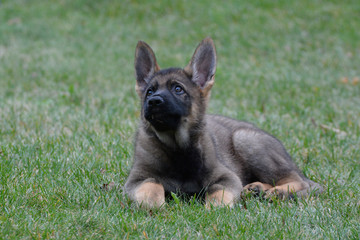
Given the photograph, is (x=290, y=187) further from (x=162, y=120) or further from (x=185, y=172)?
(x=162, y=120)

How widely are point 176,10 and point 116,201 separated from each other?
12.8 m

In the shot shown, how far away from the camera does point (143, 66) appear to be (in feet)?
16.0

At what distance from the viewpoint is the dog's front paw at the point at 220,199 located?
3.84 m

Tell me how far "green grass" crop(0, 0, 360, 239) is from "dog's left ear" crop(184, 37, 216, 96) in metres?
1.22

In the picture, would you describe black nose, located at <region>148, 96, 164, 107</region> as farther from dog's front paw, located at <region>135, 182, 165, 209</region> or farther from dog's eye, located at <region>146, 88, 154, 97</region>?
dog's front paw, located at <region>135, 182, 165, 209</region>

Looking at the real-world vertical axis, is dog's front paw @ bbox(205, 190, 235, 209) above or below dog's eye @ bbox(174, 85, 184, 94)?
below

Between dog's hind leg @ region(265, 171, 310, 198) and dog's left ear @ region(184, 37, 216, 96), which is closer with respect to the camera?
dog's hind leg @ region(265, 171, 310, 198)

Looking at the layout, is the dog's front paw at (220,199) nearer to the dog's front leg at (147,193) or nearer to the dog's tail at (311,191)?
the dog's front leg at (147,193)

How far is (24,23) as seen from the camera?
581 inches

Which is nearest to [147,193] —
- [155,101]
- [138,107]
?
[155,101]

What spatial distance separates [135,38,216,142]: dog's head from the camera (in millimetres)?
4125

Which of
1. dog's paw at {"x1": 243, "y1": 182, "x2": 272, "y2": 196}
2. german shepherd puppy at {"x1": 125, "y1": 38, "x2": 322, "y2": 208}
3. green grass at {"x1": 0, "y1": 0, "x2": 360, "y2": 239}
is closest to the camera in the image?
green grass at {"x1": 0, "y1": 0, "x2": 360, "y2": 239}

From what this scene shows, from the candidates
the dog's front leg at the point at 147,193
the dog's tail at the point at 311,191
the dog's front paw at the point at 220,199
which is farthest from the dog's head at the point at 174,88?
the dog's tail at the point at 311,191

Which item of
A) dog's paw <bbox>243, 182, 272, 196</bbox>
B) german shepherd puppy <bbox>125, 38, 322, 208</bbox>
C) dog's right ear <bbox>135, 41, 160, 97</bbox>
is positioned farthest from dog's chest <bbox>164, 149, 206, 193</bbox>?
dog's right ear <bbox>135, 41, 160, 97</bbox>
